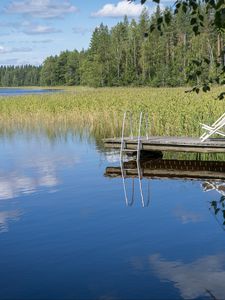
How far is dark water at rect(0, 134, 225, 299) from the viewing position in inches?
321

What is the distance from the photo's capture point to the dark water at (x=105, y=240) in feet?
26.7

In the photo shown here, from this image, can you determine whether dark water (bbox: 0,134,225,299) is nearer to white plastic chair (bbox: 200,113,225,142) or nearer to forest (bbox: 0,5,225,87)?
white plastic chair (bbox: 200,113,225,142)

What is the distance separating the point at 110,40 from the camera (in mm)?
115875

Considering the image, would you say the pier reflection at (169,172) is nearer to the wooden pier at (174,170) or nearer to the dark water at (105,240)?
the wooden pier at (174,170)

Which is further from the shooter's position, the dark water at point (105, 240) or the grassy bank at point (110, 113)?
the grassy bank at point (110, 113)

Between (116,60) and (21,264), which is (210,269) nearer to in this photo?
(21,264)

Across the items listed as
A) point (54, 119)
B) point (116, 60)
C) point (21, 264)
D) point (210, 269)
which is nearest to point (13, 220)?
point (21, 264)

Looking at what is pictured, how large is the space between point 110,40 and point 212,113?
9492cm

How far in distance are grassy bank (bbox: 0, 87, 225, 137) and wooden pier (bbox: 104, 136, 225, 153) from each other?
9.55ft

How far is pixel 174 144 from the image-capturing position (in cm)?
1906

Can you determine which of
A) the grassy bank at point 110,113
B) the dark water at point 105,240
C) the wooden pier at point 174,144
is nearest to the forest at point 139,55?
the grassy bank at point 110,113

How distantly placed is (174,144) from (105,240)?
353 inches

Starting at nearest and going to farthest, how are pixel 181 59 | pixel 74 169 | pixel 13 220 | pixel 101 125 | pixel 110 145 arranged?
pixel 13 220 < pixel 74 169 < pixel 110 145 < pixel 101 125 < pixel 181 59

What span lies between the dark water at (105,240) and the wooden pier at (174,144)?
7.40 ft
